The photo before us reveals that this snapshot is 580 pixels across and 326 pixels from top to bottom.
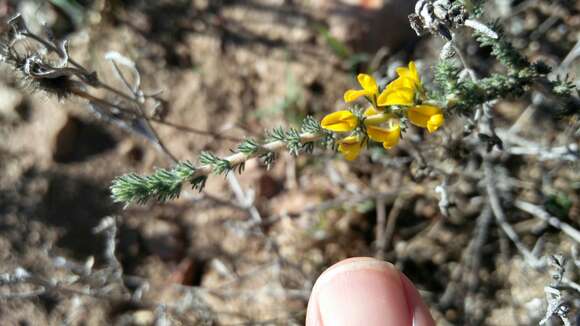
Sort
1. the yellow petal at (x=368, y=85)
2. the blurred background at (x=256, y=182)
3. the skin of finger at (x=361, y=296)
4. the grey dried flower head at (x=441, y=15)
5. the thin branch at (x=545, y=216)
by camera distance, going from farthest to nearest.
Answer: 1. the blurred background at (x=256, y=182)
2. the thin branch at (x=545, y=216)
3. the skin of finger at (x=361, y=296)
4. the yellow petal at (x=368, y=85)
5. the grey dried flower head at (x=441, y=15)

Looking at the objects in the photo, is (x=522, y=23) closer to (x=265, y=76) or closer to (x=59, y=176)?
(x=265, y=76)

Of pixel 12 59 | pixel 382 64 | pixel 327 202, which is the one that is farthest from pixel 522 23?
pixel 12 59

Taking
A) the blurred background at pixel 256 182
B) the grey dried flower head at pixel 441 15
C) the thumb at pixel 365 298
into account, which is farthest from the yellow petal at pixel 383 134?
the blurred background at pixel 256 182

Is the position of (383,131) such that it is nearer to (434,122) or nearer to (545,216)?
(434,122)

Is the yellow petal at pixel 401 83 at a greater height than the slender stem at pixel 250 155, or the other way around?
the yellow petal at pixel 401 83

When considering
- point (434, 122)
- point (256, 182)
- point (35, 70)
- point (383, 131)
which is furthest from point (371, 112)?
point (256, 182)

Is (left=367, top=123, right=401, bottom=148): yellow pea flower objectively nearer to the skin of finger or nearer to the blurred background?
the skin of finger

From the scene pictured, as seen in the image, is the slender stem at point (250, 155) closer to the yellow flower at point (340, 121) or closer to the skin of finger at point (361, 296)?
the yellow flower at point (340, 121)

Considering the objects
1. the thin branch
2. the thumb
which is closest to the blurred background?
the thin branch
